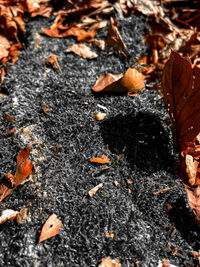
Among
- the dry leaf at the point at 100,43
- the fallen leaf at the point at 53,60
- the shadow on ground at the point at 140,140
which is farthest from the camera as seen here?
the dry leaf at the point at 100,43

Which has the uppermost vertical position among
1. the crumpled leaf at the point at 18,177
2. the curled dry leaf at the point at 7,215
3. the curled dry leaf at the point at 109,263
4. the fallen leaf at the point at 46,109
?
the fallen leaf at the point at 46,109

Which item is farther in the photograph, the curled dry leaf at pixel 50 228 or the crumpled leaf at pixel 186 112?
the crumpled leaf at pixel 186 112

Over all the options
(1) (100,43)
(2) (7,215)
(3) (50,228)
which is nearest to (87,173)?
(3) (50,228)

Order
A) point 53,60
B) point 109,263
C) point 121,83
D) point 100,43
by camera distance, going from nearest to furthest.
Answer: point 109,263, point 121,83, point 53,60, point 100,43

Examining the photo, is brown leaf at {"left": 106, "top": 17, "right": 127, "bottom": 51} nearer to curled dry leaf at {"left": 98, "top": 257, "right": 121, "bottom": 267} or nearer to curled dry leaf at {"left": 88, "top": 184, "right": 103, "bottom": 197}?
curled dry leaf at {"left": 88, "top": 184, "right": 103, "bottom": 197}

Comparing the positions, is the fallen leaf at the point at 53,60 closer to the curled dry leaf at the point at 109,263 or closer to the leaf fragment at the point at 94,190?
the leaf fragment at the point at 94,190

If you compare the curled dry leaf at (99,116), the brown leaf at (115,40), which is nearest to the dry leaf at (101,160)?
the curled dry leaf at (99,116)

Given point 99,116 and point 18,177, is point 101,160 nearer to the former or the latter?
point 99,116

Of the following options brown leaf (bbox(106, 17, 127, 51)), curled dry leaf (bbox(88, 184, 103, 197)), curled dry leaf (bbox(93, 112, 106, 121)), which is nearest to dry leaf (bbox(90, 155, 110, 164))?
curled dry leaf (bbox(88, 184, 103, 197))
